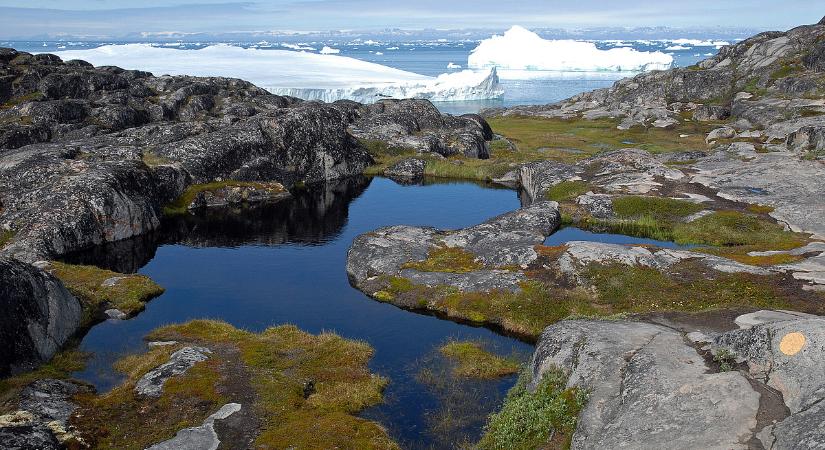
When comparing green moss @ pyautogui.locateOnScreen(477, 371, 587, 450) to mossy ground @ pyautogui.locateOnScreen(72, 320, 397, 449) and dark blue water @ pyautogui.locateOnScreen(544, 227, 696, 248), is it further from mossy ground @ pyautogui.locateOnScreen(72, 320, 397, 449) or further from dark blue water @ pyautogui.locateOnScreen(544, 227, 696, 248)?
dark blue water @ pyautogui.locateOnScreen(544, 227, 696, 248)

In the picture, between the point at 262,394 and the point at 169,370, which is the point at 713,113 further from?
the point at 169,370

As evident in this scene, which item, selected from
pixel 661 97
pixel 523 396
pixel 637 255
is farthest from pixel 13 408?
pixel 661 97

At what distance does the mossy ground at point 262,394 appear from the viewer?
31.1 metres

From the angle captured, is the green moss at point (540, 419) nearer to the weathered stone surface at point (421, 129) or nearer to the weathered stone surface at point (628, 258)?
the weathered stone surface at point (628, 258)

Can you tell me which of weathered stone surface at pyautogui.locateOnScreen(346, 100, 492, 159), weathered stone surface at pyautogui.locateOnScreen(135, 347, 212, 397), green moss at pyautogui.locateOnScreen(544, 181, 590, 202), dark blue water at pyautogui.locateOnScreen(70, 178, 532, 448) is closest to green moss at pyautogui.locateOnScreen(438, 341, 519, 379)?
dark blue water at pyautogui.locateOnScreen(70, 178, 532, 448)

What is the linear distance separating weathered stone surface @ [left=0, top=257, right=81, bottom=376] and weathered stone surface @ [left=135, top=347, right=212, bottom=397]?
8.08m

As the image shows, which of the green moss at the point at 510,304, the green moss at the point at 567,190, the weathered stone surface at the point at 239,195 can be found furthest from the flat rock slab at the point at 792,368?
the weathered stone surface at the point at 239,195

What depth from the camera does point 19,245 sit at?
193 feet

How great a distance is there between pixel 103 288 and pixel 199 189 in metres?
34.4

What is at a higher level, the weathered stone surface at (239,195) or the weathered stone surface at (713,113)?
the weathered stone surface at (713,113)

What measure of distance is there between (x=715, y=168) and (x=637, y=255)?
4052 centimetres

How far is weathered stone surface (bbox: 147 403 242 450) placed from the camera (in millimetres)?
29344

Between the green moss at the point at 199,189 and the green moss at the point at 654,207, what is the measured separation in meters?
46.9

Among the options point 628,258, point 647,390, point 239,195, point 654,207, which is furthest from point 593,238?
point 239,195
